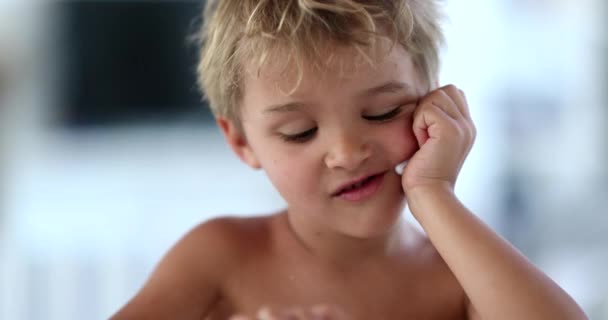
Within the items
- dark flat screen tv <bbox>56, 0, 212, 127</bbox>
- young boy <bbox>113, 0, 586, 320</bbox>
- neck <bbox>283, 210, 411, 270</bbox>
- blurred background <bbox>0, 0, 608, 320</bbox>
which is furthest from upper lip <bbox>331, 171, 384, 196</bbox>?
dark flat screen tv <bbox>56, 0, 212, 127</bbox>

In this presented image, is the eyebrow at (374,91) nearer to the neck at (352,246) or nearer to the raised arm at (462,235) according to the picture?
the raised arm at (462,235)

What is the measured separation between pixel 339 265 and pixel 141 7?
2101 millimetres

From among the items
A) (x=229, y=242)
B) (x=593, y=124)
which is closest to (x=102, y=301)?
(x=229, y=242)

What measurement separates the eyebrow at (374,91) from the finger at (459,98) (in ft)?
0.14

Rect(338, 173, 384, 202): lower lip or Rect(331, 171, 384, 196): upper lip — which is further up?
Rect(331, 171, 384, 196): upper lip

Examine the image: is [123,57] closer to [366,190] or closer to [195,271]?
[195,271]

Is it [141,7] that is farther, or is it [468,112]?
[141,7]

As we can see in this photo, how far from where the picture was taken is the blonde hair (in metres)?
0.70

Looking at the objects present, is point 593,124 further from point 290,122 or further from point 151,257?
point 290,122

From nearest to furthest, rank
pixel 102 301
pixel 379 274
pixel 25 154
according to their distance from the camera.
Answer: pixel 379 274, pixel 102 301, pixel 25 154

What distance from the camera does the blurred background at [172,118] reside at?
2.65 m

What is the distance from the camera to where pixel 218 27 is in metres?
0.80

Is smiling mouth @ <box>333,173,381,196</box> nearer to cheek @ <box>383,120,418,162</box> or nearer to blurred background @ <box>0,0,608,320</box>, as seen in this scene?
cheek @ <box>383,120,418,162</box>

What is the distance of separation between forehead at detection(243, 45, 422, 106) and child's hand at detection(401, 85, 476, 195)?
37 millimetres
